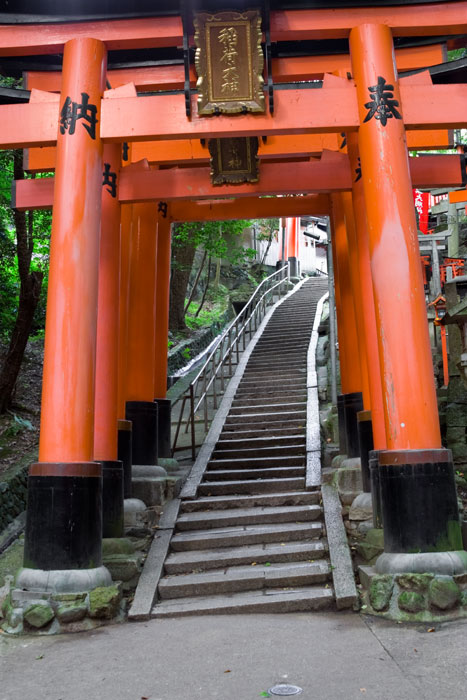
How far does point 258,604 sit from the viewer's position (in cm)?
582

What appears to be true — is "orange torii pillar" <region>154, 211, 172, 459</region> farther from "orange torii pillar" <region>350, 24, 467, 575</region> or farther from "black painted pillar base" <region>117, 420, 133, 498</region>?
"orange torii pillar" <region>350, 24, 467, 575</region>

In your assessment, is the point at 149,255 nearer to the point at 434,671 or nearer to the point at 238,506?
the point at 238,506

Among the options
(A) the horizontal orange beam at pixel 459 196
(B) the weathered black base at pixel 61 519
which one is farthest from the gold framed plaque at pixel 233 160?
(A) the horizontal orange beam at pixel 459 196

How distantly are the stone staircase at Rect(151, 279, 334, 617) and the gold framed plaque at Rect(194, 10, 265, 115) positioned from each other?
4.36 m

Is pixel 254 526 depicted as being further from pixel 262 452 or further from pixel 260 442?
pixel 260 442

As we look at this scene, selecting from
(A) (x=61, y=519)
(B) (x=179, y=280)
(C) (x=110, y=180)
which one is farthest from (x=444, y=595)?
(B) (x=179, y=280)

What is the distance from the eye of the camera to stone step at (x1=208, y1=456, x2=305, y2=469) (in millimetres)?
9445

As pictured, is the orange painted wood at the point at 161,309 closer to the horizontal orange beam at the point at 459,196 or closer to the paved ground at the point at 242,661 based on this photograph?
the horizontal orange beam at the point at 459,196

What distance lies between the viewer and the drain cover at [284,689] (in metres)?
3.77

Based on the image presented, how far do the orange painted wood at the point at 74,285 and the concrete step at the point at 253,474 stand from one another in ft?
11.5

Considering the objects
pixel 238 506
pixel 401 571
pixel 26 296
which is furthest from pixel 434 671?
pixel 26 296

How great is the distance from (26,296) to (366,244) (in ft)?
19.0

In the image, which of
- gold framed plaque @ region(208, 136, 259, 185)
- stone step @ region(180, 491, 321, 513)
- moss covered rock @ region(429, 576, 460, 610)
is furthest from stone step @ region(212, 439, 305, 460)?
moss covered rock @ region(429, 576, 460, 610)

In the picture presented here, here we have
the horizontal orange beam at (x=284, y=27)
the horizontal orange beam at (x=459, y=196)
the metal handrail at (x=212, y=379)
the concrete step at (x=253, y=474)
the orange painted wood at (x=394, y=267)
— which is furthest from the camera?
the horizontal orange beam at (x=459, y=196)
